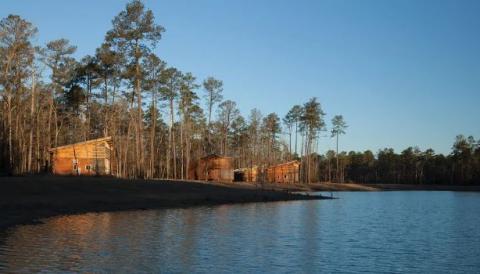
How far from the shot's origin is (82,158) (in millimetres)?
68000

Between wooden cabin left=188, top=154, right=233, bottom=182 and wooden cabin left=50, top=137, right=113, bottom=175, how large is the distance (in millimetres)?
22811

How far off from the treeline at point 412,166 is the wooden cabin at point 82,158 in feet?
252

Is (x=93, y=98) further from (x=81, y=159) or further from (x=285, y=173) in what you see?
(x=285, y=173)

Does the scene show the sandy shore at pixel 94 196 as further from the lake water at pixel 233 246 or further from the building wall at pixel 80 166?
the building wall at pixel 80 166

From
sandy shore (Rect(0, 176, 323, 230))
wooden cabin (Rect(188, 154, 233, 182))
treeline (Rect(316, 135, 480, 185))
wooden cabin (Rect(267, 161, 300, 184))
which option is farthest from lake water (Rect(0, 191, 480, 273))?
treeline (Rect(316, 135, 480, 185))

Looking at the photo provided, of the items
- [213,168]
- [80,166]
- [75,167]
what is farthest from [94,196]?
[213,168]

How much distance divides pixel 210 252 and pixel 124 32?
45.9 m

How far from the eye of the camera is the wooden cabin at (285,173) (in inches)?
4259

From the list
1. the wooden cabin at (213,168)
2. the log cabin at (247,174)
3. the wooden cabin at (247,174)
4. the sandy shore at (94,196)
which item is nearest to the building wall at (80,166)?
the sandy shore at (94,196)

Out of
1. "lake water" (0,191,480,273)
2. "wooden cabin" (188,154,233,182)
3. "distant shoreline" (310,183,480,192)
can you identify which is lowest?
"distant shoreline" (310,183,480,192)

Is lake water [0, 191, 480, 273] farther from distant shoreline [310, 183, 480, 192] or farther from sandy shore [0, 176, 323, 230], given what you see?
distant shoreline [310, 183, 480, 192]

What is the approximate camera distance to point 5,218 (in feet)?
96.9

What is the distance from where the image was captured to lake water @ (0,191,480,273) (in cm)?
1802

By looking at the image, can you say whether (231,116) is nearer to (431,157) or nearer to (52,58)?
(52,58)
